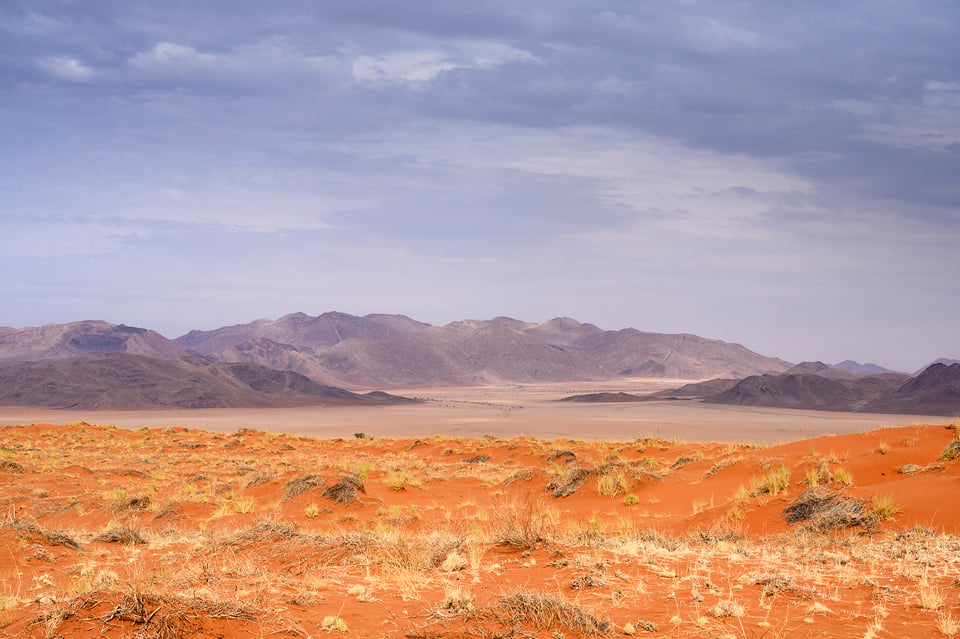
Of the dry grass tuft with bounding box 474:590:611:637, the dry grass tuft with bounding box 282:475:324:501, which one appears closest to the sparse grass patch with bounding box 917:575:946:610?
the dry grass tuft with bounding box 474:590:611:637

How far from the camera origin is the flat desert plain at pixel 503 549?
633 centimetres

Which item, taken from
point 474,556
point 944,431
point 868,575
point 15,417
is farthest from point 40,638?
point 15,417

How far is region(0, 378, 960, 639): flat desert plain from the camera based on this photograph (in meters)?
6.33

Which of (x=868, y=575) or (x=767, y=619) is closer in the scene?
(x=767, y=619)

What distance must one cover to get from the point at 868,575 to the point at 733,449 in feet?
65.6

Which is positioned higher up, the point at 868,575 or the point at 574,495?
the point at 868,575

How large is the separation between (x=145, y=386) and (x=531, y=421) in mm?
63902

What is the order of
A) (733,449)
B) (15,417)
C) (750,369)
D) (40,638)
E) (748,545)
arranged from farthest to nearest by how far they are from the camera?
(750,369) → (15,417) → (733,449) → (748,545) → (40,638)

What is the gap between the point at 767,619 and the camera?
6707mm

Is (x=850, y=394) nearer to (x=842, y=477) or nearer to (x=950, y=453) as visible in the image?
(x=950, y=453)

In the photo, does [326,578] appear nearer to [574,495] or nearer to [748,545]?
[748,545]

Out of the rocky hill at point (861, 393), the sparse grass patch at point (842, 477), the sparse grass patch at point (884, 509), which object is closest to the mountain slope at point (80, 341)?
the rocky hill at point (861, 393)

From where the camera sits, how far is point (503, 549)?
1002 centimetres

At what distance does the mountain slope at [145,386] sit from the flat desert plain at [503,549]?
78609mm
